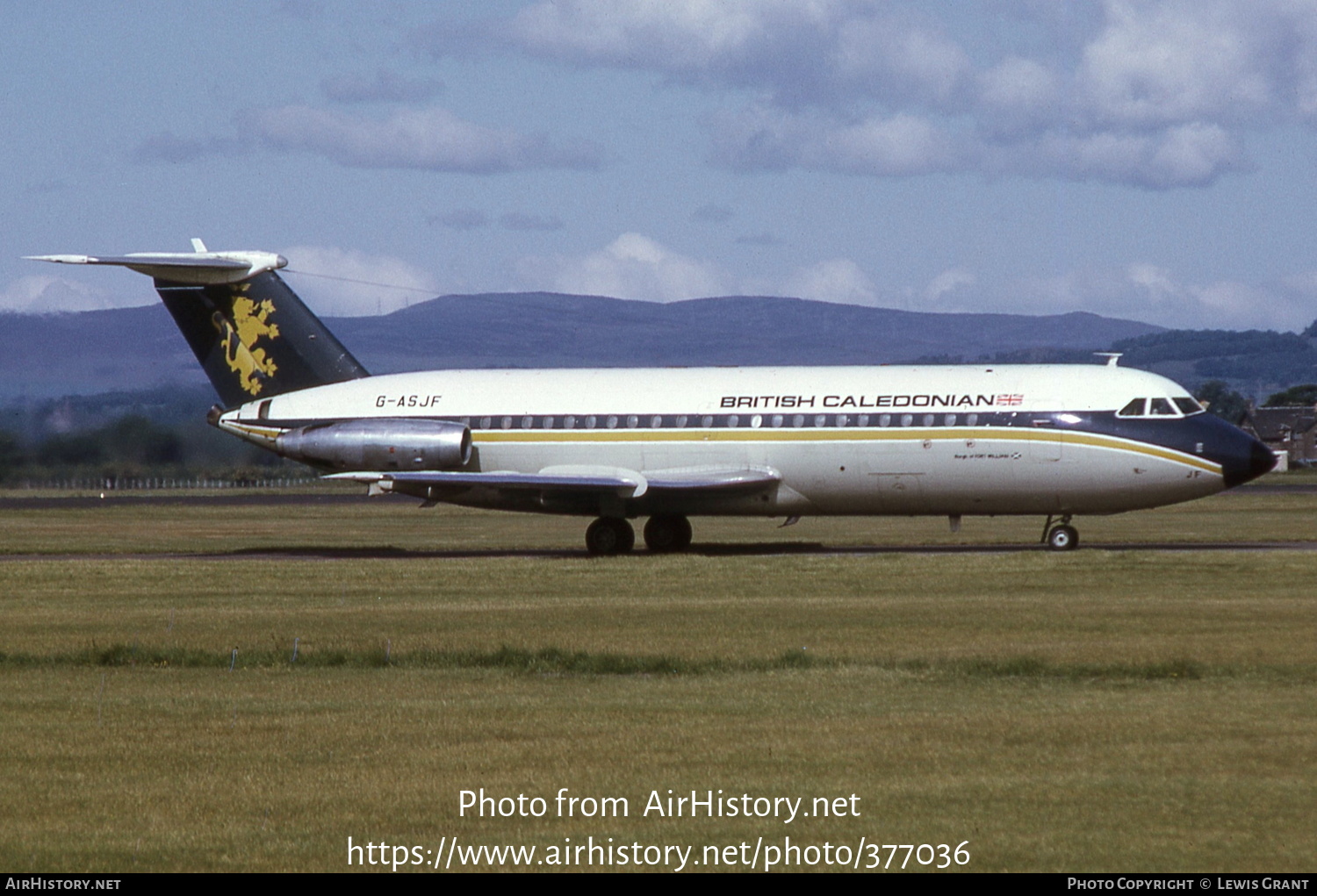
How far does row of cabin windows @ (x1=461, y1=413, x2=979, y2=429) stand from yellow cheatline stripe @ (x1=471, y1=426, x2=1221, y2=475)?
0.37 ft

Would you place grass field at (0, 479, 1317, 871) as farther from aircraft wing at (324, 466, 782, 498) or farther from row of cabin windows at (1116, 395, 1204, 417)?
aircraft wing at (324, 466, 782, 498)

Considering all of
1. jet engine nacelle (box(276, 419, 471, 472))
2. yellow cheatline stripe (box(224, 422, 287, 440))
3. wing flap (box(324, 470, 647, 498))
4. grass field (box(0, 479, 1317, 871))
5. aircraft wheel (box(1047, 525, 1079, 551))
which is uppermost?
yellow cheatline stripe (box(224, 422, 287, 440))

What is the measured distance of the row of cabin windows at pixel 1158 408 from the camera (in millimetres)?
36656

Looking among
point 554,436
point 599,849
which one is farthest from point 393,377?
point 599,849

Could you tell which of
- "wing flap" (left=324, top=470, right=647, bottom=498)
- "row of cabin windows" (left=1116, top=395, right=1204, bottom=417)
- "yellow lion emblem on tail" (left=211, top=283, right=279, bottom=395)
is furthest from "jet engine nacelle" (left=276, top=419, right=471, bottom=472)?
"row of cabin windows" (left=1116, top=395, right=1204, bottom=417)

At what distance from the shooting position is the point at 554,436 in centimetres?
3988

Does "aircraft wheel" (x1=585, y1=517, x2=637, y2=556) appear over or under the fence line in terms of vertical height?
under

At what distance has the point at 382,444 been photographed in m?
40.7

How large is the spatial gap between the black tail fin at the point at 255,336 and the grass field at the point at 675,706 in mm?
9320

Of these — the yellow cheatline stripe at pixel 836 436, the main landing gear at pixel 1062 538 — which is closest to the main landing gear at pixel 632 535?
the yellow cheatline stripe at pixel 836 436

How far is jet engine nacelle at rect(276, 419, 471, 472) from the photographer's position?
4003 cm
